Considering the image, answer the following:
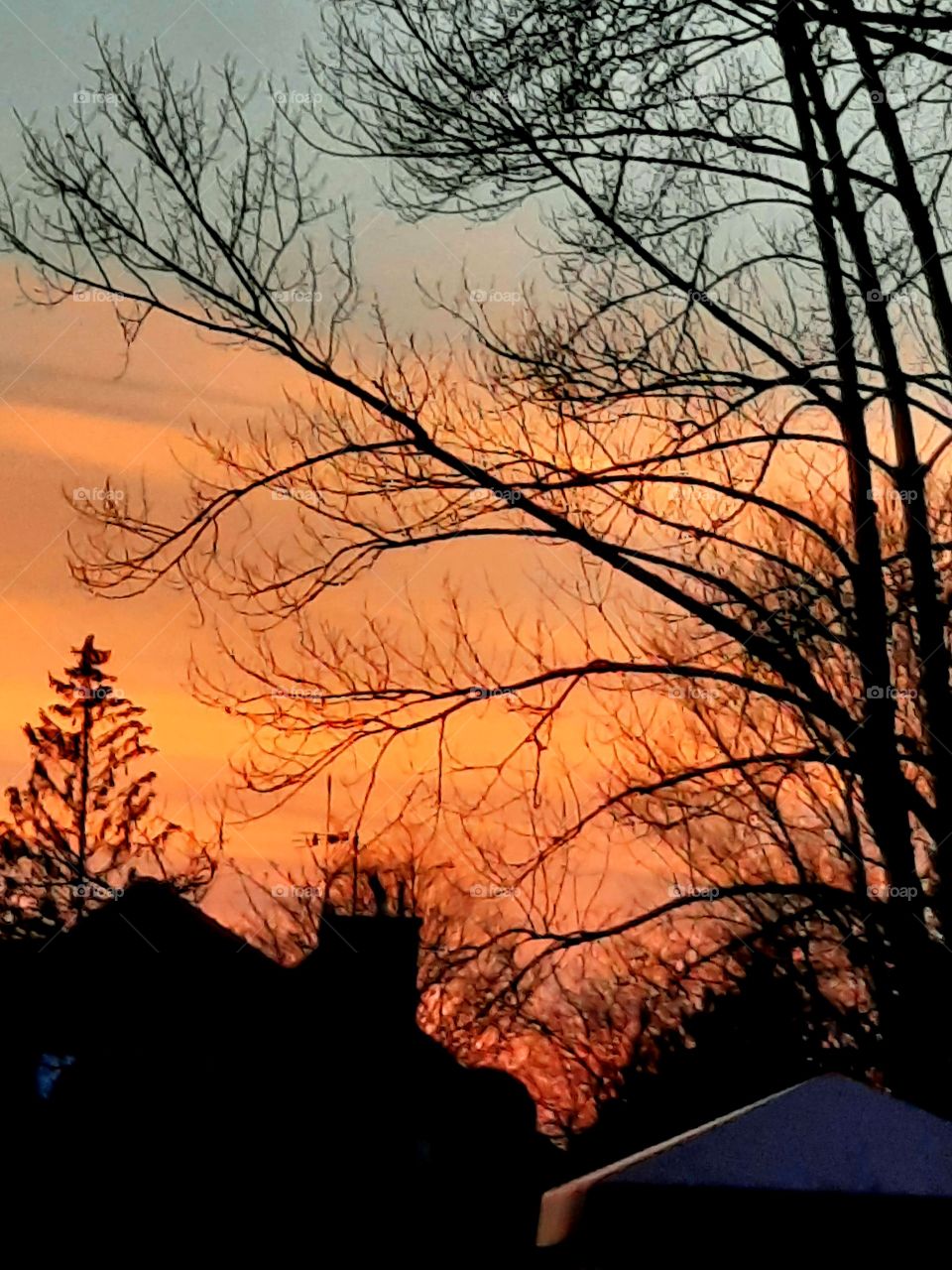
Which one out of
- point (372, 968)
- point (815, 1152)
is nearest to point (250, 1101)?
point (372, 968)

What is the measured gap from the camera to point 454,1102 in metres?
21.9

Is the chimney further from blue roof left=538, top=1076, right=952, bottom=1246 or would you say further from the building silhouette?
blue roof left=538, top=1076, right=952, bottom=1246

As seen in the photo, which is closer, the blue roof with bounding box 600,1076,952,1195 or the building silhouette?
the blue roof with bounding box 600,1076,952,1195

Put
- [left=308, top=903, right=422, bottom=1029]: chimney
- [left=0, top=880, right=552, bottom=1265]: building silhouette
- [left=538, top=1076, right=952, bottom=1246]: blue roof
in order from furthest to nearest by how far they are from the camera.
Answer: [left=308, top=903, right=422, bottom=1029]: chimney < [left=0, top=880, right=552, bottom=1265]: building silhouette < [left=538, top=1076, right=952, bottom=1246]: blue roof

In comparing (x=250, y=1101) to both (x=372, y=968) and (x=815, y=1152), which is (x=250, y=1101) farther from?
(x=815, y=1152)

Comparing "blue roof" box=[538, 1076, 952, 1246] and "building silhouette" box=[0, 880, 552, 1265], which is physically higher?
"building silhouette" box=[0, 880, 552, 1265]

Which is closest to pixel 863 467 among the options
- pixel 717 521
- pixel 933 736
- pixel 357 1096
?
pixel 717 521

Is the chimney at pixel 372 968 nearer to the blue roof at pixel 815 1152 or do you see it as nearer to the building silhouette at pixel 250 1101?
the building silhouette at pixel 250 1101

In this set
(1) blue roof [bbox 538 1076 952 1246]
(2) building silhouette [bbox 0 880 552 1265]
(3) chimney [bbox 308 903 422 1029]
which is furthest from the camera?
(3) chimney [bbox 308 903 422 1029]

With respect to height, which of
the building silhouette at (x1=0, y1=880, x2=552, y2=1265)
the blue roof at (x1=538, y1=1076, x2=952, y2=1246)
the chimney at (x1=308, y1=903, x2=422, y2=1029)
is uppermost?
the chimney at (x1=308, y1=903, x2=422, y2=1029)

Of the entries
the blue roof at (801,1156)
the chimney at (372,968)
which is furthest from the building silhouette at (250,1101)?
the blue roof at (801,1156)

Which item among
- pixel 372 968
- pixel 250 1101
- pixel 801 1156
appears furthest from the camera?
pixel 372 968

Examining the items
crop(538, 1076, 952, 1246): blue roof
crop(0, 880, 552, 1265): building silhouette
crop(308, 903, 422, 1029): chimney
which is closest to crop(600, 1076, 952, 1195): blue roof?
crop(538, 1076, 952, 1246): blue roof

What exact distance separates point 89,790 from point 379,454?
28720 mm
